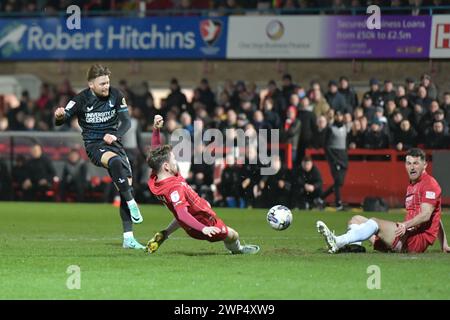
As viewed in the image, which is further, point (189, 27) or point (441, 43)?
point (189, 27)

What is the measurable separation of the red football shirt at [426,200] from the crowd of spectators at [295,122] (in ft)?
34.0

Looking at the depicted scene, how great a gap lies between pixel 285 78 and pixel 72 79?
929 centimetres

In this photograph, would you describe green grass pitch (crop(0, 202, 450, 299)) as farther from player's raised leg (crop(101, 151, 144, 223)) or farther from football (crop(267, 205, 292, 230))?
player's raised leg (crop(101, 151, 144, 223))

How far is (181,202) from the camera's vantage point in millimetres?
11930

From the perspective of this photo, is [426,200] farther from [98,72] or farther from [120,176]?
[98,72]

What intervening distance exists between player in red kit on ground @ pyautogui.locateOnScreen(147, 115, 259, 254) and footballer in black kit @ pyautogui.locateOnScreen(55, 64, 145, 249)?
1.19 m

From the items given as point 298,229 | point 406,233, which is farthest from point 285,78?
point 406,233

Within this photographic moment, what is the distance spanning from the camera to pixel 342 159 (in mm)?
23312

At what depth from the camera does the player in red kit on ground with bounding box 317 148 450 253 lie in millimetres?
12000

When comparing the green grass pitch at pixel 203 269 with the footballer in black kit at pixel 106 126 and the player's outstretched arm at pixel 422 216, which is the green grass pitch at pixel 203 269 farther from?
the footballer in black kit at pixel 106 126

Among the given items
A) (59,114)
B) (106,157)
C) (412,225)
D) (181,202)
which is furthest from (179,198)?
(412,225)

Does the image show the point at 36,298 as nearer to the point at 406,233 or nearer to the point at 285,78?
the point at 406,233

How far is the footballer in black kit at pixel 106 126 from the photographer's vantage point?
44.2ft
